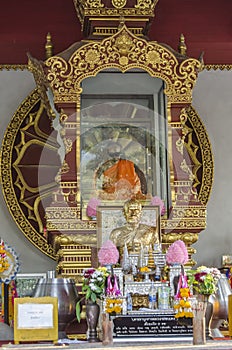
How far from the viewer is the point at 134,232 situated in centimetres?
666

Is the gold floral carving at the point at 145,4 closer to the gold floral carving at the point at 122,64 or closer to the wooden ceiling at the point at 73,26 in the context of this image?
the gold floral carving at the point at 122,64

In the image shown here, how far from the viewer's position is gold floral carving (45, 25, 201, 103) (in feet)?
22.8

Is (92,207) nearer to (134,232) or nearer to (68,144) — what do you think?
(134,232)

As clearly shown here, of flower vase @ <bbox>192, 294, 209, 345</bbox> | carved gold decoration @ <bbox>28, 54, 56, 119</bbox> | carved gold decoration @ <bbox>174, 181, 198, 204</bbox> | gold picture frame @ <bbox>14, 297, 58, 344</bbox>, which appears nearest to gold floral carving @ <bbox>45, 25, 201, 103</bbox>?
carved gold decoration @ <bbox>28, 54, 56, 119</bbox>

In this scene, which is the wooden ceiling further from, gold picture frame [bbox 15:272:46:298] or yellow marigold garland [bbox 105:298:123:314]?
yellow marigold garland [bbox 105:298:123:314]

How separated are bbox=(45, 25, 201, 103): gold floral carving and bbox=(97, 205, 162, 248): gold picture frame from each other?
2.79 feet

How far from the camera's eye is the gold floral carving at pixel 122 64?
696 centimetres

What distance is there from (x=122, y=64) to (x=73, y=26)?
1220 millimetres

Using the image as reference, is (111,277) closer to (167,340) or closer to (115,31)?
(167,340)

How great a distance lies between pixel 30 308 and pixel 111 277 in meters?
0.67

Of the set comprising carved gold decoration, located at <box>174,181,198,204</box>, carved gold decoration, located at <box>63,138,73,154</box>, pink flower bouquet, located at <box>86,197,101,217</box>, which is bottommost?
pink flower bouquet, located at <box>86,197,101,217</box>

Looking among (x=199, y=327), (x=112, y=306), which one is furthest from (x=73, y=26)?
(x=199, y=327)

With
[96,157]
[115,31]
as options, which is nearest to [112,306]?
[96,157]

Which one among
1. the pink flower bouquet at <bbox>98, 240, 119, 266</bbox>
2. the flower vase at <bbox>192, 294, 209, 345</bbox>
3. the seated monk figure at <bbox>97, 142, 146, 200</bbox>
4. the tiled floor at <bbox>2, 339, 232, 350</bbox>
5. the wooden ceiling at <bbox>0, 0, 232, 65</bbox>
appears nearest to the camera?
the tiled floor at <bbox>2, 339, 232, 350</bbox>
